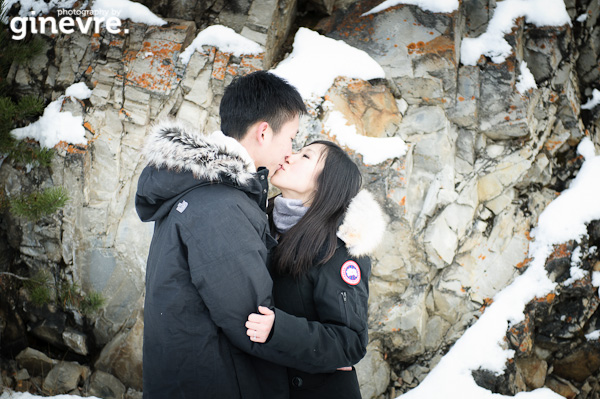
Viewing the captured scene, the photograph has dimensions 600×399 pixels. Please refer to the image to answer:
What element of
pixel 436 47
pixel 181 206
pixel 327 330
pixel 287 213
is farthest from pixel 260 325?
pixel 436 47

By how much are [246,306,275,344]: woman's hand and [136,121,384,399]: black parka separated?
3 centimetres

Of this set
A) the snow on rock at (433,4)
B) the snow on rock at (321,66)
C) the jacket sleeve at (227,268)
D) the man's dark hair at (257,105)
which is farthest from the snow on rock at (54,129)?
the snow on rock at (433,4)

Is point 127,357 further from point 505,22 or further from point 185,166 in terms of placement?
point 505,22

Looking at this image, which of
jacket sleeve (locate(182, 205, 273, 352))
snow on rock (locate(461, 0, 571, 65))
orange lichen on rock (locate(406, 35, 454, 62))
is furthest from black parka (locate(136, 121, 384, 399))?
snow on rock (locate(461, 0, 571, 65))

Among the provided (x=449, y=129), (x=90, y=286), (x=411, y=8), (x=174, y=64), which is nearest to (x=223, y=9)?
(x=174, y=64)

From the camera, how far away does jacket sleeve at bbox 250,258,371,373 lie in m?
2.04

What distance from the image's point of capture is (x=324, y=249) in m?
2.51

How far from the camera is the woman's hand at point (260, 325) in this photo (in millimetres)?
1962

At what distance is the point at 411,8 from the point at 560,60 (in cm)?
201

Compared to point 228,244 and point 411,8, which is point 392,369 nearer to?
point 228,244

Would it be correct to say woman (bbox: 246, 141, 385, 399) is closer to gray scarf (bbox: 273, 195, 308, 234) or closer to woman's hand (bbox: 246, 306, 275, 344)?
gray scarf (bbox: 273, 195, 308, 234)

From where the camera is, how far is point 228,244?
1962 mm

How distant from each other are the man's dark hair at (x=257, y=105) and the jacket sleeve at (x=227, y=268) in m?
0.63

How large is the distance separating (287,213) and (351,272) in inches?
23.2
